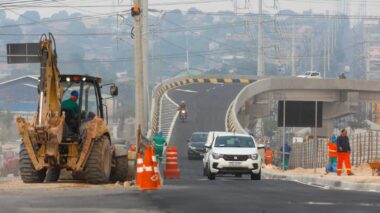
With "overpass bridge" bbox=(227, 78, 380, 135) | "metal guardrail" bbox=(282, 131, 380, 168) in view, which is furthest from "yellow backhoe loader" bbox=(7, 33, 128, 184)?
"overpass bridge" bbox=(227, 78, 380, 135)

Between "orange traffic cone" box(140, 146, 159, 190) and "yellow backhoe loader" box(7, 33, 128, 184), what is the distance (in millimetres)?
1055

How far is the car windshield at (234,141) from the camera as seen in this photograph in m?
35.1

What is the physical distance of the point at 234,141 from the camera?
3538 cm

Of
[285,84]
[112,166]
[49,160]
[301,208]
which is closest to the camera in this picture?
[301,208]

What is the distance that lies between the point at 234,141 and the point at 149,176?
1236cm

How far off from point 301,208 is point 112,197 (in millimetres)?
3477

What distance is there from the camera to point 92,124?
927 inches

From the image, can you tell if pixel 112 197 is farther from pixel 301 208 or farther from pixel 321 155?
pixel 321 155

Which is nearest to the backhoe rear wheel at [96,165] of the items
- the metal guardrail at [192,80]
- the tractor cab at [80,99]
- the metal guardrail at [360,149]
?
the tractor cab at [80,99]

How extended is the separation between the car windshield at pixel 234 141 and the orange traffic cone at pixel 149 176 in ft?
37.7

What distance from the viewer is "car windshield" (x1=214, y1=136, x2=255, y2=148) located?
3512 cm

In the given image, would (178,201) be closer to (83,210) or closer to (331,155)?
(83,210)

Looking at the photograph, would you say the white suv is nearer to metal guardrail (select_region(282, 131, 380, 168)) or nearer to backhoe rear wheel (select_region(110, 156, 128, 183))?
backhoe rear wheel (select_region(110, 156, 128, 183))

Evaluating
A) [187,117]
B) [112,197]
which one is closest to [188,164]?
[112,197]
